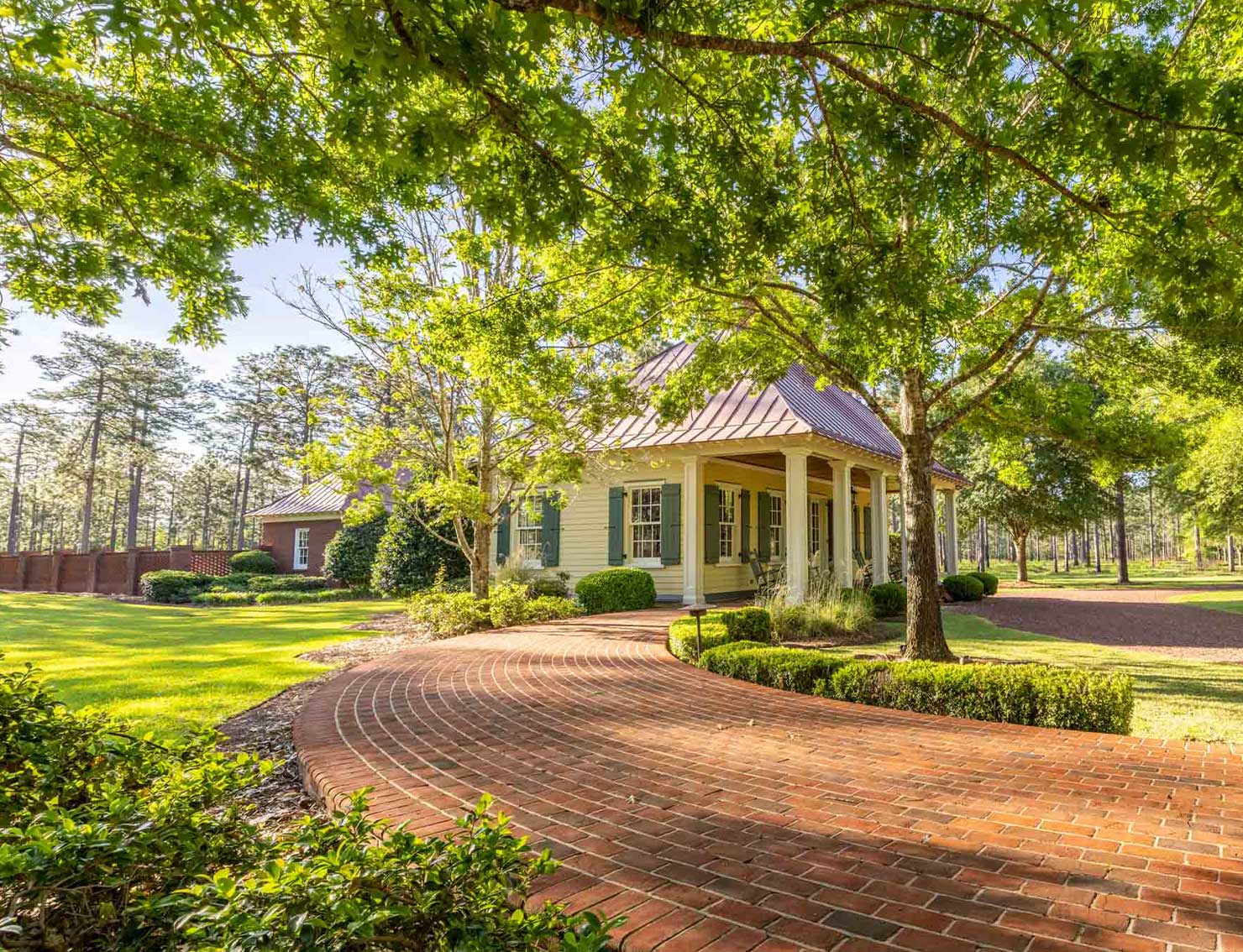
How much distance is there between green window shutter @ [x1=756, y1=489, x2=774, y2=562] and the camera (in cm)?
1620

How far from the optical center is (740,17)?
4.48 m

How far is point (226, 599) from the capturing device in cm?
1964

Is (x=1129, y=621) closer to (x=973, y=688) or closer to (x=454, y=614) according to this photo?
(x=973, y=688)

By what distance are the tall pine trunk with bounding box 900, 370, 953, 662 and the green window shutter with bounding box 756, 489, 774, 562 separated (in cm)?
767

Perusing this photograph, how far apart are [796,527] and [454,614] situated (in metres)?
6.20

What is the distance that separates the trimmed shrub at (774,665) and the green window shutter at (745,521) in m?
8.72

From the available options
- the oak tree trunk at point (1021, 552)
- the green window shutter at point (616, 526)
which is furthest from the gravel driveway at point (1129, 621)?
the oak tree trunk at point (1021, 552)

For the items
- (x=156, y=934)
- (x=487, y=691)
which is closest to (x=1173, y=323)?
(x=487, y=691)

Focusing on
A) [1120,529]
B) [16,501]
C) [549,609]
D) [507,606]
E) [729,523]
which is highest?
[16,501]

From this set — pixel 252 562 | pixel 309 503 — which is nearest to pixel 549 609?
pixel 252 562

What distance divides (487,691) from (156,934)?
4362mm

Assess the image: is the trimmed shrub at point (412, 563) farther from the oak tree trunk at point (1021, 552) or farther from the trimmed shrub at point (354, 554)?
the oak tree trunk at point (1021, 552)

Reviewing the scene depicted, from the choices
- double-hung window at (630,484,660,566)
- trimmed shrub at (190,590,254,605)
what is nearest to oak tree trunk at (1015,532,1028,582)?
double-hung window at (630,484,660,566)

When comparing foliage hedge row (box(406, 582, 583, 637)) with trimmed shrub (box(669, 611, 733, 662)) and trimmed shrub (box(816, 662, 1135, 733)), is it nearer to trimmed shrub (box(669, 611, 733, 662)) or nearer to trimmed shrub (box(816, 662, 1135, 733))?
trimmed shrub (box(669, 611, 733, 662))
